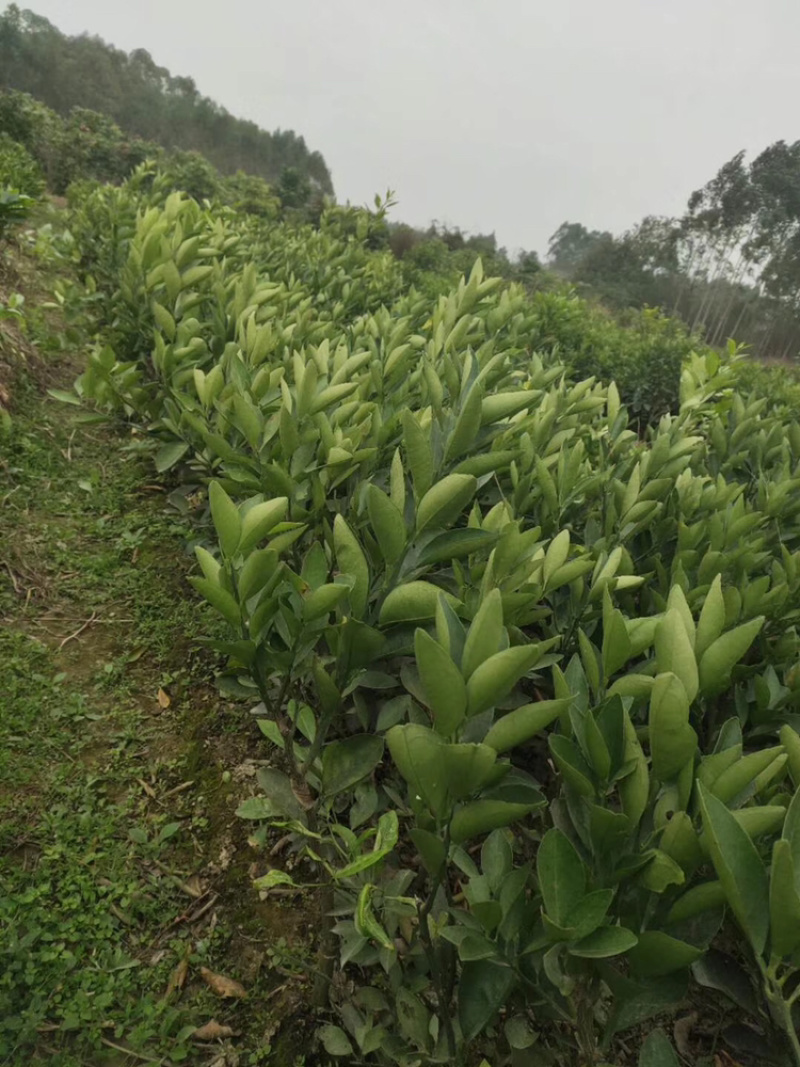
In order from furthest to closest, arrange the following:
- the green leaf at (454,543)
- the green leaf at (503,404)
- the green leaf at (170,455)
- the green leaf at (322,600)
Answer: the green leaf at (170,455)
the green leaf at (503,404)
the green leaf at (454,543)
the green leaf at (322,600)

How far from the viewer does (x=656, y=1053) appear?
31.6 inches

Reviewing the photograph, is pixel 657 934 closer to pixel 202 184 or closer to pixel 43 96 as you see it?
pixel 202 184

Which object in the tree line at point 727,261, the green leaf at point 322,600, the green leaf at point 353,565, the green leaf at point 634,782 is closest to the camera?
the green leaf at point 634,782

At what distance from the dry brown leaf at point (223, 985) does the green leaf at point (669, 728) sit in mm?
982

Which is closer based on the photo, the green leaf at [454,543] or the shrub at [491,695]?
the shrub at [491,695]

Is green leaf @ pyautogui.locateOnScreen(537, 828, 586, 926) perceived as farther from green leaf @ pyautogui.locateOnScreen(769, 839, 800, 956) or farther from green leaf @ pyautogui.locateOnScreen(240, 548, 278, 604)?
green leaf @ pyautogui.locateOnScreen(240, 548, 278, 604)

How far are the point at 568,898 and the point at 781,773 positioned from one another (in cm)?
45

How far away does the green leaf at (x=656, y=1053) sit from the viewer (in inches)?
31.4

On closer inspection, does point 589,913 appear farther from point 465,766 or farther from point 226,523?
point 226,523

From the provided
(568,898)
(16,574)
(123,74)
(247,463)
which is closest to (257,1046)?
(568,898)

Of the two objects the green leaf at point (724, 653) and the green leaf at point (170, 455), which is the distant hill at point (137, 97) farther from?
the green leaf at point (724, 653)

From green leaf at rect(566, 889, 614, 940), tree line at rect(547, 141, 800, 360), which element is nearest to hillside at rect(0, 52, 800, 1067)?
green leaf at rect(566, 889, 614, 940)

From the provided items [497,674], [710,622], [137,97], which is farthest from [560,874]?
[137,97]

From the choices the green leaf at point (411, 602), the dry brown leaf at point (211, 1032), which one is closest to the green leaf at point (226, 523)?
the green leaf at point (411, 602)
